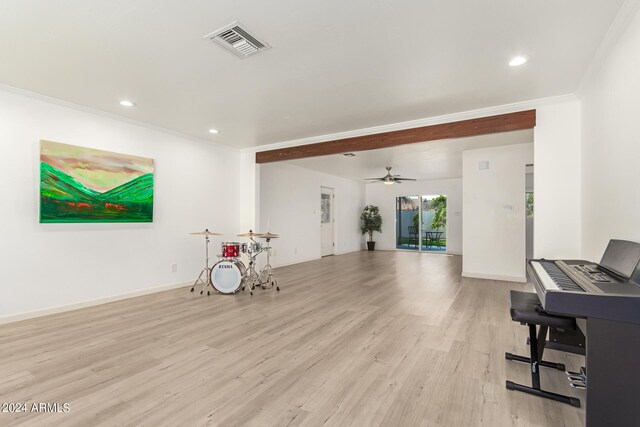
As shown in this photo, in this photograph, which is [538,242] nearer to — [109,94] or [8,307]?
[109,94]

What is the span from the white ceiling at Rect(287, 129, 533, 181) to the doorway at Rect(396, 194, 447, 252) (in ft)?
3.36

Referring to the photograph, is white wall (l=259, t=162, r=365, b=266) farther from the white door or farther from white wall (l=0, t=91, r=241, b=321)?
white wall (l=0, t=91, r=241, b=321)

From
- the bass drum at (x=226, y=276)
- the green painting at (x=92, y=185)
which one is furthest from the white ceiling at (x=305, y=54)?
the bass drum at (x=226, y=276)

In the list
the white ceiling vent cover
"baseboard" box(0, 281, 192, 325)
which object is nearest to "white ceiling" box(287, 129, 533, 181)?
the white ceiling vent cover

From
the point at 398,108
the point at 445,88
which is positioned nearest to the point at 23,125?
the point at 398,108

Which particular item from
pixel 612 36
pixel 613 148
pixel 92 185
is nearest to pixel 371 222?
pixel 92 185

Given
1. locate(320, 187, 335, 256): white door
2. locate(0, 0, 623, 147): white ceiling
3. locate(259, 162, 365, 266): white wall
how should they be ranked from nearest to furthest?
locate(0, 0, 623, 147): white ceiling < locate(259, 162, 365, 266): white wall < locate(320, 187, 335, 256): white door

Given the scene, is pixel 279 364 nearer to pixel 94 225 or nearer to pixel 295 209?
pixel 94 225

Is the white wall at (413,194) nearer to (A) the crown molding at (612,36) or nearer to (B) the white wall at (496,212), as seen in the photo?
(B) the white wall at (496,212)

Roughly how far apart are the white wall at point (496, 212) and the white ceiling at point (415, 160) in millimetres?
280

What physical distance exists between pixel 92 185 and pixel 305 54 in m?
3.33

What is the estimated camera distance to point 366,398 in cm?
196

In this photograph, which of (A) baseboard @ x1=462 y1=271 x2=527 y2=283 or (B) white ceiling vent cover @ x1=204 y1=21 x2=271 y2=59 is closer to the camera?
(B) white ceiling vent cover @ x1=204 y1=21 x2=271 y2=59

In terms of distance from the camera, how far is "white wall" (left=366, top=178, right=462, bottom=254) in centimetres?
982
